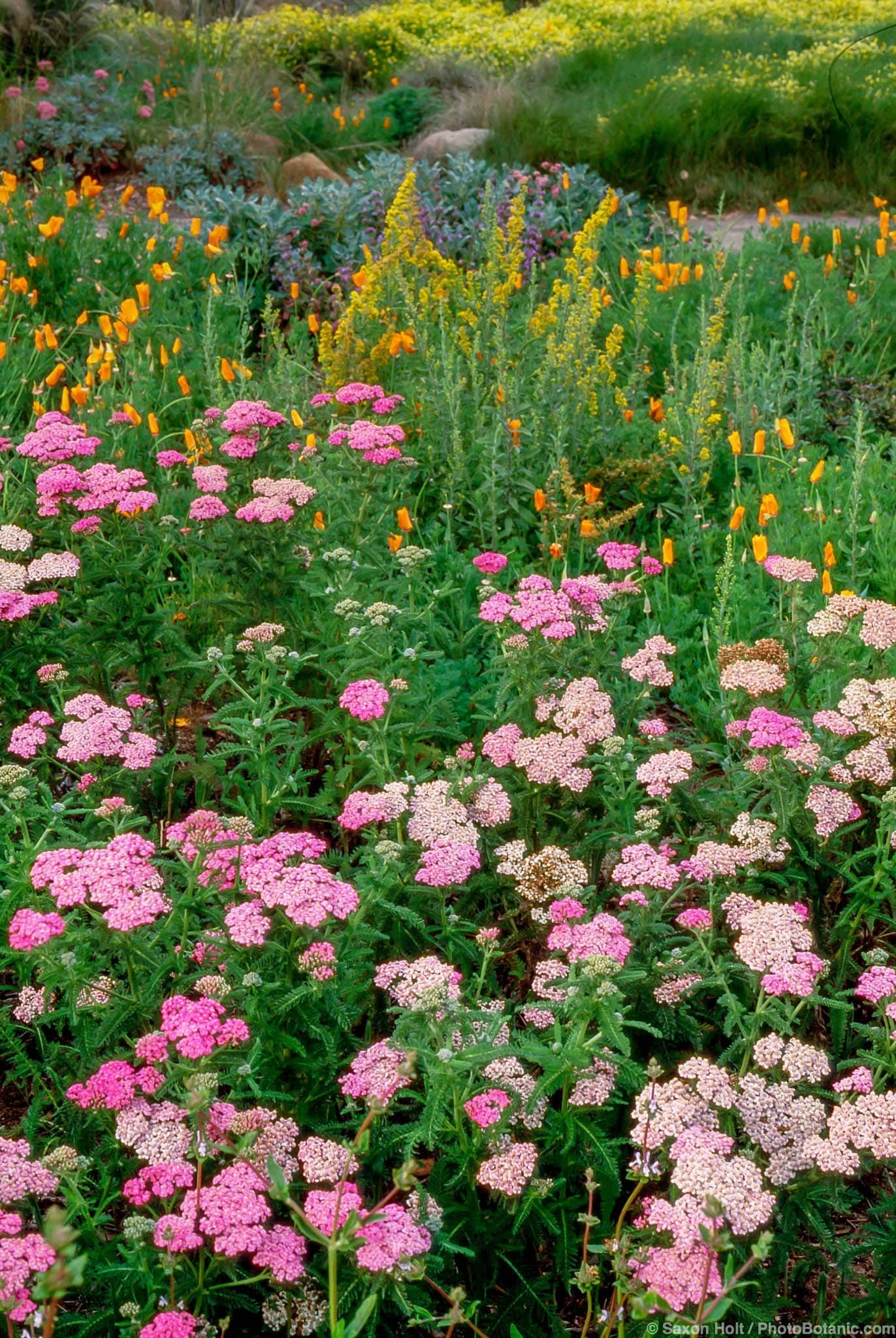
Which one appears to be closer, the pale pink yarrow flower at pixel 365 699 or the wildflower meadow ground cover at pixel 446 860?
the wildflower meadow ground cover at pixel 446 860

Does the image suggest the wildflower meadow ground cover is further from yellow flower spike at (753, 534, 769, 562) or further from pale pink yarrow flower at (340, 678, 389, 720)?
yellow flower spike at (753, 534, 769, 562)

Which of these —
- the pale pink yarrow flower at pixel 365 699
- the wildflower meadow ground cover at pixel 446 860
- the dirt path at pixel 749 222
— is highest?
the pale pink yarrow flower at pixel 365 699

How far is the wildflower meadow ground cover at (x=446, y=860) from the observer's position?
1933mm

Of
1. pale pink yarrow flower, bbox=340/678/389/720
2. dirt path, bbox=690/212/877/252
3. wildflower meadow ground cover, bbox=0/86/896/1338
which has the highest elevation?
pale pink yarrow flower, bbox=340/678/389/720

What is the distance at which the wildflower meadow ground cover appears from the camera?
1.93 metres

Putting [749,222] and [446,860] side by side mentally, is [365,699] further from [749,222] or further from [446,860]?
[749,222]

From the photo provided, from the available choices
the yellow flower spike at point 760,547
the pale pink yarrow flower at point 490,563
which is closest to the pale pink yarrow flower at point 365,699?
the pale pink yarrow flower at point 490,563

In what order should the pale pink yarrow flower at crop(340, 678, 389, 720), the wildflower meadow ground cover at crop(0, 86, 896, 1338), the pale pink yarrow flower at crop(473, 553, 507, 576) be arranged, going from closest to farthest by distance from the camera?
the wildflower meadow ground cover at crop(0, 86, 896, 1338) → the pale pink yarrow flower at crop(340, 678, 389, 720) → the pale pink yarrow flower at crop(473, 553, 507, 576)

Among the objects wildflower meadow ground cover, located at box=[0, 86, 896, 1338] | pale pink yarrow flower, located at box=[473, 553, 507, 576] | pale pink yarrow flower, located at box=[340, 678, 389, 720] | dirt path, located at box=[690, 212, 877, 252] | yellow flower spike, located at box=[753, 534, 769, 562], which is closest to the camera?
wildflower meadow ground cover, located at box=[0, 86, 896, 1338]

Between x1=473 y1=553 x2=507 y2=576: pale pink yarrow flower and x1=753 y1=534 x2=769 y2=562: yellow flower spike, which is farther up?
x1=473 y1=553 x2=507 y2=576: pale pink yarrow flower

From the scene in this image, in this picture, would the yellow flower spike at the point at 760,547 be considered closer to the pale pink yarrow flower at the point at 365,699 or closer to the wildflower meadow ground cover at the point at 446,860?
the wildflower meadow ground cover at the point at 446,860

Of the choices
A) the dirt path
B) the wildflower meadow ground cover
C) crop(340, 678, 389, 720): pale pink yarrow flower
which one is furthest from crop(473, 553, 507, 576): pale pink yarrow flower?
the dirt path

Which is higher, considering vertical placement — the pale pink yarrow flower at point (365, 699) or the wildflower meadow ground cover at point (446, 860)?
the pale pink yarrow flower at point (365, 699)

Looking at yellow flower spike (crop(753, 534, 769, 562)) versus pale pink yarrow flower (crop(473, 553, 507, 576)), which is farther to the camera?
yellow flower spike (crop(753, 534, 769, 562))
